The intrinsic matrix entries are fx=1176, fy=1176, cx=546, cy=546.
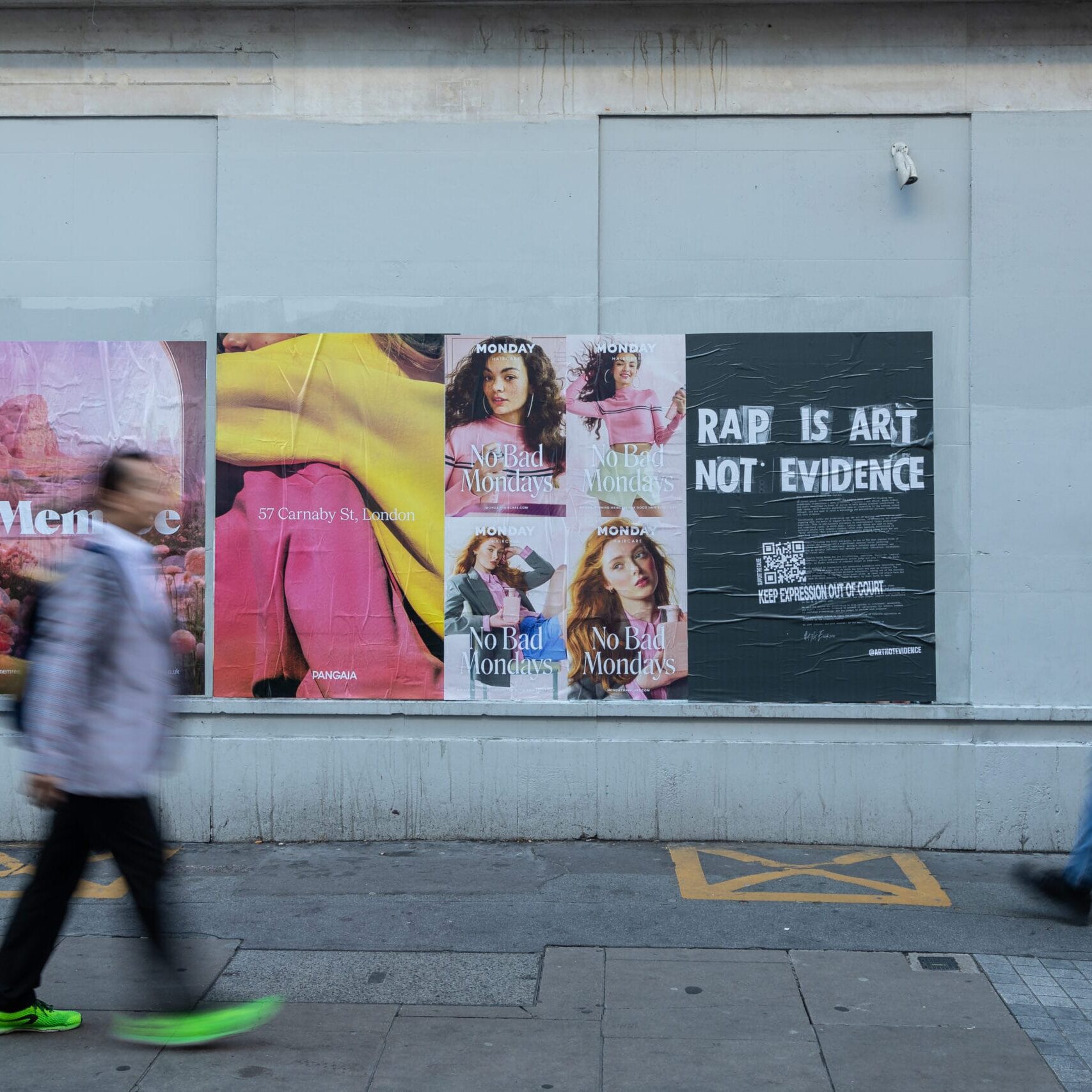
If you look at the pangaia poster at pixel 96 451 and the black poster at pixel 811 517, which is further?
the pangaia poster at pixel 96 451

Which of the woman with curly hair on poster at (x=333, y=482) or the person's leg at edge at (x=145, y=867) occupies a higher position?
the woman with curly hair on poster at (x=333, y=482)

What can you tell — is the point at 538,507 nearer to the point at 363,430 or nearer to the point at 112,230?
the point at 363,430

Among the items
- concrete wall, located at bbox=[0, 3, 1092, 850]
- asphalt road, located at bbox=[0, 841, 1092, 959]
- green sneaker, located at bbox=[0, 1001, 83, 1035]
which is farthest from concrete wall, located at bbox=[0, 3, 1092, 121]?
green sneaker, located at bbox=[0, 1001, 83, 1035]

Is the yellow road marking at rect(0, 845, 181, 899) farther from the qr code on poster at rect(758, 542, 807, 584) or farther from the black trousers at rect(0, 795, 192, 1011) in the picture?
the qr code on poster at rect(758, 542, 807, 584)

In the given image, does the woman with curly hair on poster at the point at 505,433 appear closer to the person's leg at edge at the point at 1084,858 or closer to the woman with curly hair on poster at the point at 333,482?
the woman with curly hair on poster at the point at 333,482

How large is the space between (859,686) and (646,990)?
2842mm

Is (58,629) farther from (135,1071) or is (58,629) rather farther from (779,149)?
(779,149)

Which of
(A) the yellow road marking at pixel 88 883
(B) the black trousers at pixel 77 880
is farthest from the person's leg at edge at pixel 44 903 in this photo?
(A) the yellow road marking at pixel 88 883

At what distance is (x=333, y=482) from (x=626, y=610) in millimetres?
1936

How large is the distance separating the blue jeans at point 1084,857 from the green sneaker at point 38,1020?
4.30 metres

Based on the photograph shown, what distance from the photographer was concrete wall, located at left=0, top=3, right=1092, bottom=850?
6.98 meters

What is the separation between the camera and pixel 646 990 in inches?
190

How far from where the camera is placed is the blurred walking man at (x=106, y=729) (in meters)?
4.01

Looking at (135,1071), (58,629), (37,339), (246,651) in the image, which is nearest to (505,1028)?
(135,1071)
